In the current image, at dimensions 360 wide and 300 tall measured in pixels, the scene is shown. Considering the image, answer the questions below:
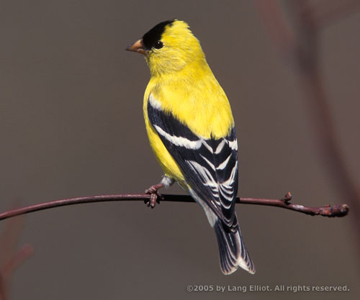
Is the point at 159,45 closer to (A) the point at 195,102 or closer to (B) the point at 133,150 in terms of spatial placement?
(A) the point at 195,102

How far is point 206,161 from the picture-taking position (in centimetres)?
294

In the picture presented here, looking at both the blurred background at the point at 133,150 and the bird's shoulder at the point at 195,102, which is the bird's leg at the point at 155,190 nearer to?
the bird's shoulder at the point at 195,102

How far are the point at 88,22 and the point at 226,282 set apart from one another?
4219mm

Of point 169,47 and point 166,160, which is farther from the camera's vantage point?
point 169,47

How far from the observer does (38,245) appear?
5.51 metres

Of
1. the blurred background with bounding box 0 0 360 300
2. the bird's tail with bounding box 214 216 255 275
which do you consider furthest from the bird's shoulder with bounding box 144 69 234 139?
the blurred background with bounding box 0 0 360 300

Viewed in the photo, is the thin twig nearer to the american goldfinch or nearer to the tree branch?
the tree branch

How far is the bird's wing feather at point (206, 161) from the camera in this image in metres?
2.79

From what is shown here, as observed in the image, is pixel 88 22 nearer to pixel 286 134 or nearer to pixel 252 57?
pixel 252 57

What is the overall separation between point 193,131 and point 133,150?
11.3 ft

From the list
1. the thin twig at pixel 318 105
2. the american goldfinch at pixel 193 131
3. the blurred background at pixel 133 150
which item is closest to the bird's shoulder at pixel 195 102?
the american goldfinch at pixel 193 131

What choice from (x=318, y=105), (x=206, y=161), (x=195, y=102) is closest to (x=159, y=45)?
(x=195, y=102)

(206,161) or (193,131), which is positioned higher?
(193,131)

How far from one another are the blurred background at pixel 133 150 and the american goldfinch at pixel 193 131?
1522mm
